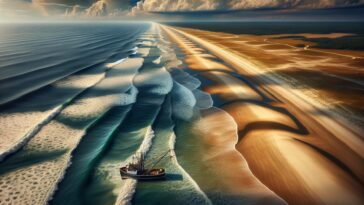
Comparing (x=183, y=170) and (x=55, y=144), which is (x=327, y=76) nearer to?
(x=183, y=170)

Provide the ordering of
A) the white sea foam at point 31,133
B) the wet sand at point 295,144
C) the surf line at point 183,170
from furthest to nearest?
1. the white sea foam at point 31,133
2. the wet sand at point 295,144
3. the surf line at point 183,170

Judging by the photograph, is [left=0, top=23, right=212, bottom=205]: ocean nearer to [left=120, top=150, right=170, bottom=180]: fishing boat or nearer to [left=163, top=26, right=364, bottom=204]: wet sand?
[left=120, top=150, right=170, bottom=180]: fishing boat

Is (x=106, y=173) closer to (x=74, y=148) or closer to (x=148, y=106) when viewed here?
(x=74, y=148)

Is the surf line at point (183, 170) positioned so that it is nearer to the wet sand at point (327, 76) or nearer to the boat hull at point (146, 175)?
the boat hull at point (146, 175)

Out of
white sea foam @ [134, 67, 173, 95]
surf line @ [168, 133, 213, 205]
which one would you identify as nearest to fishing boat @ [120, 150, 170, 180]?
surf line @ [168, 133, 213, 205]

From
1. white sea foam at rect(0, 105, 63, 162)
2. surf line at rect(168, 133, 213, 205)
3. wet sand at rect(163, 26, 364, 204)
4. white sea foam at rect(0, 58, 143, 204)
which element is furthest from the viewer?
white sea foam at rect(0, 105, 63, 162)

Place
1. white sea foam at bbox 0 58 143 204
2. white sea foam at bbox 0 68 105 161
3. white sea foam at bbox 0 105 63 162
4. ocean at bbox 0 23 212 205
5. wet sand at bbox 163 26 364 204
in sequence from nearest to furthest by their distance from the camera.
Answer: white sea foam at bbox 0 58 143 204
ocean at bbox 0 23 212 205
wet sand at bbox 163 26 364 204
white sea foam at bbox 0 105 63 162
white sea foam at bbox 0 68 105 161

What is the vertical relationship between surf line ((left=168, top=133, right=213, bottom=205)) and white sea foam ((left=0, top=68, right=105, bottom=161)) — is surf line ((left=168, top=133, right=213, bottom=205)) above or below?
below

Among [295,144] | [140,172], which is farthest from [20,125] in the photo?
[295,144]

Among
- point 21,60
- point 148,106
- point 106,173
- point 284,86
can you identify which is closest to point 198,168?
point 106,173

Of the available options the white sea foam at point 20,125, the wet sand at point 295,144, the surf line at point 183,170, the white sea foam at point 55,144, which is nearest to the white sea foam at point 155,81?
the white sea foam at point 55,144

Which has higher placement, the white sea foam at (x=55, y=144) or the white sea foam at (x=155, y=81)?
the white sea foam at (x=55, y=144)
